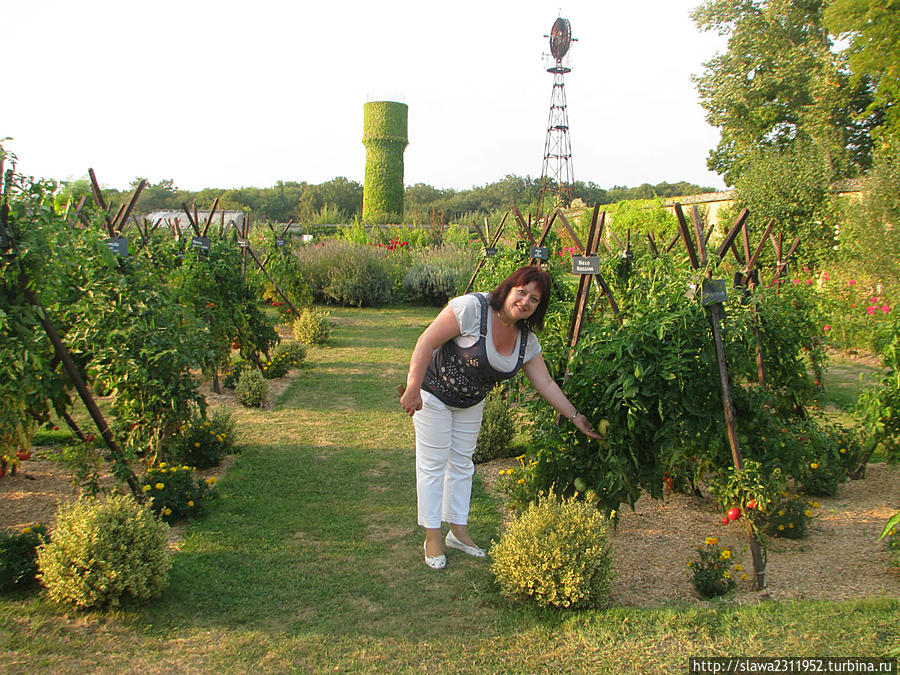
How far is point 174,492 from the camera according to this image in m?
3.99

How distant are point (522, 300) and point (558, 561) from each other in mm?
1228

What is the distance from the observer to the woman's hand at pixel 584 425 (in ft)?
10.9

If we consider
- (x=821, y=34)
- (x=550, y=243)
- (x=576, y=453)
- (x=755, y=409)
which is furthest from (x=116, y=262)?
(x=821, y=34)

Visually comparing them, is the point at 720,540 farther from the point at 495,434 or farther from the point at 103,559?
the point at 103,559

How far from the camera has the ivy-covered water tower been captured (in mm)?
32812

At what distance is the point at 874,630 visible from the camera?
2.64 meters

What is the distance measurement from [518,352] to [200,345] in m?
2.47

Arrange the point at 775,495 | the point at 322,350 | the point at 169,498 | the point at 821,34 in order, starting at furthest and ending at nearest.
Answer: the point at 821,34 < the point at 322,350 < the point at 169,498 < the point at 775,495

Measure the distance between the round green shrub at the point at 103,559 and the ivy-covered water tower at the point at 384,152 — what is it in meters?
30.6

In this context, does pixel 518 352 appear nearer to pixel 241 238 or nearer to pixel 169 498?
pixel 169 498

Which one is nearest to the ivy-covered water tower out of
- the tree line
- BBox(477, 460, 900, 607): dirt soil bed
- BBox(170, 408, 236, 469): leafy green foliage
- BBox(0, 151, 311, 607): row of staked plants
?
the tree line

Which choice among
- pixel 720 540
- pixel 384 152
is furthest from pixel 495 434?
pixel 384 152

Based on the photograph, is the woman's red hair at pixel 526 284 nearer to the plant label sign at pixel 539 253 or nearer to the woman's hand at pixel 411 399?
the woman's hand at pixel 411 399

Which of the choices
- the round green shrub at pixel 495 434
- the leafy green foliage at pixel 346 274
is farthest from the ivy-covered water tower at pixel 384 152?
the round green shrub at pixel 495 434
